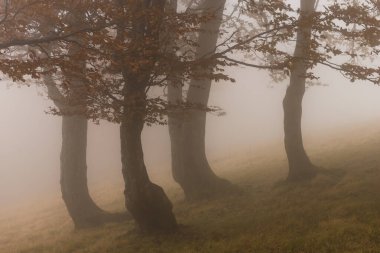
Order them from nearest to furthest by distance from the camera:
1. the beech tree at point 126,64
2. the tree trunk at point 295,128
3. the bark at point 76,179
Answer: the beech tree at point 126,64 < the tree trunk at point 295,128 < the bark at point 76,179

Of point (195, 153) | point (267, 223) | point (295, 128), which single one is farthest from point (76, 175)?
point (267, 223)

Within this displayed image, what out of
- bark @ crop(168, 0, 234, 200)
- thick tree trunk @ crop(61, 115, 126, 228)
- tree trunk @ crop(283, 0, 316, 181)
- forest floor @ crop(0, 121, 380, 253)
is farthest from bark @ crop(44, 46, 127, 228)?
tree trunk @ crop(283, 0, 316, 181)

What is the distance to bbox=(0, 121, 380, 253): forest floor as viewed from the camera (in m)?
9.84

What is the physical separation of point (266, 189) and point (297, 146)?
2040 mm

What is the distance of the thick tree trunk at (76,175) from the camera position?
17672mm

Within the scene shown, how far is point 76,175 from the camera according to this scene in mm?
18109

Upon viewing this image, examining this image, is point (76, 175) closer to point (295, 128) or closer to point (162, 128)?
point (295, 128)

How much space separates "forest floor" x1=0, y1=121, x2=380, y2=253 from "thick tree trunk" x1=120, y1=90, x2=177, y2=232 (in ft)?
1.48

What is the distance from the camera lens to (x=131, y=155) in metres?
12.3

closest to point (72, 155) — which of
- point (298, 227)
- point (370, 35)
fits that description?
point (298, 227)

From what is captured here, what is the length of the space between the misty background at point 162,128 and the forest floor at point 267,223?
1457 centimetres

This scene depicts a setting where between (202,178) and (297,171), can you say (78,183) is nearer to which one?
(202,178)

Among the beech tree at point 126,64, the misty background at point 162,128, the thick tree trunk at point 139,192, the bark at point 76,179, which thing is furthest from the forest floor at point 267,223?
the misty background at point 162,128

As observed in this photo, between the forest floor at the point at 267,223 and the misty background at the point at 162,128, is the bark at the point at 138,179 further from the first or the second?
the misty background at the point at 162,128
